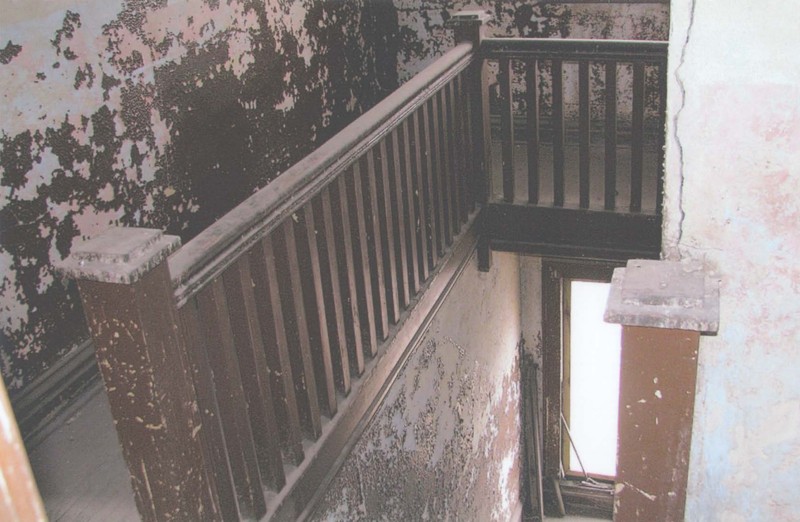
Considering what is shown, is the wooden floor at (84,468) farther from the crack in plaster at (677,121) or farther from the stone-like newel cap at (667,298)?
the crack in plaster at (677,121)

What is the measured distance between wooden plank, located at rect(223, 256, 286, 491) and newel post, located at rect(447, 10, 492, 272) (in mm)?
2175

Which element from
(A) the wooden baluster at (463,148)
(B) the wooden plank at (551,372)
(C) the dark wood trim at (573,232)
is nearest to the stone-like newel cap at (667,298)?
(A) the wooden baluster at (463,148)

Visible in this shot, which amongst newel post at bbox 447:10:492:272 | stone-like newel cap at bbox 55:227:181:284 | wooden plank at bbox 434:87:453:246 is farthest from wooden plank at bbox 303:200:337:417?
newel post at bbox 447:10:492:272

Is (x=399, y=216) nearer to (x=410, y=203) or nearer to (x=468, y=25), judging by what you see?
(x=410, y=203)

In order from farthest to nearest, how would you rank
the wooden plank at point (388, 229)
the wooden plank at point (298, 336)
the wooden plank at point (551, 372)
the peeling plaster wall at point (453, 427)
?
the wooden plank at point (551, 372)
the peeling plaster wall at point (453, 427)
the wooden plank at point (388, 229)
the wooden plank at point (298, 336)

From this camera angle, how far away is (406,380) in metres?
3.46

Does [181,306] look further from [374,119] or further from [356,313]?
[374,119]

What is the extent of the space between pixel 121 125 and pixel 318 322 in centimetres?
123

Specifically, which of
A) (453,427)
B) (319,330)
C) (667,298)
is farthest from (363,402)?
(667,298)

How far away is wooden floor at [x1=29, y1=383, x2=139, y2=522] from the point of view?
7.96ft

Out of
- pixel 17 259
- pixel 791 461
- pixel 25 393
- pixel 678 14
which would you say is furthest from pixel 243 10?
pixel 791 461

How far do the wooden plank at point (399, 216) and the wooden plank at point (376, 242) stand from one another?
78 millimetres

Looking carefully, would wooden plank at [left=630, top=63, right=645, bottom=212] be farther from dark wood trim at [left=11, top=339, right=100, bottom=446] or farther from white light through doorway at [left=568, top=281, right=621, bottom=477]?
dark wood trim at [left=11, top=339, right=100, bottom=446]

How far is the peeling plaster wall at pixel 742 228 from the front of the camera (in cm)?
138
